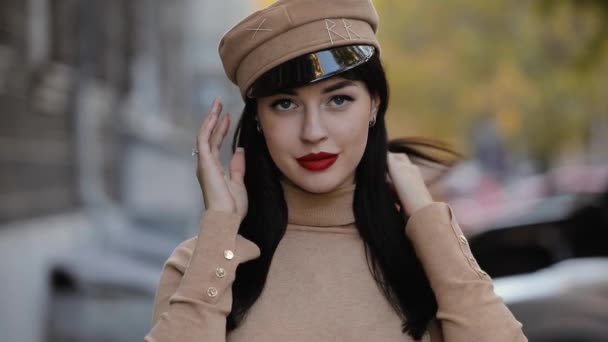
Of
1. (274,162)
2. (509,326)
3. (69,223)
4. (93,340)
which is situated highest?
(274,162)

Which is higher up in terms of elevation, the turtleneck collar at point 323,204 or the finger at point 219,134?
the finger at point 219,134

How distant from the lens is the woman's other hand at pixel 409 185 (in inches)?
96.3

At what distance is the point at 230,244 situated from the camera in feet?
7.66

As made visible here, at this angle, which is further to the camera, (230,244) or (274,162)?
(274,162)

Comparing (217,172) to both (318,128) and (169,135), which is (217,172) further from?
(169,135)

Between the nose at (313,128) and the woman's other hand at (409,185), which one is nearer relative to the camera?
the nose at (313,128)

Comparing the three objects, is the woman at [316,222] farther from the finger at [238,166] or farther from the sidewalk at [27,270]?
the sidewalk at [27,270]

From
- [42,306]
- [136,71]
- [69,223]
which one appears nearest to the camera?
[42,306]

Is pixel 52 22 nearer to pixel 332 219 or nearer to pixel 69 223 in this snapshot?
pixel 69 223

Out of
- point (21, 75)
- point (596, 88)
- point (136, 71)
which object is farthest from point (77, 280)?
point (596, 88)

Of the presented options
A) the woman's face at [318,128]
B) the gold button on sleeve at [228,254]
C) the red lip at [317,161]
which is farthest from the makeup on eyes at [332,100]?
the gold button on sleeve at [228,254]

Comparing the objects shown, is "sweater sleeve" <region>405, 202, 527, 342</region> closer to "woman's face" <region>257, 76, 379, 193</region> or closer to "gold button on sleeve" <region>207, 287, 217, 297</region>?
"woman's face" <region>257, 76, 379, 193</region>

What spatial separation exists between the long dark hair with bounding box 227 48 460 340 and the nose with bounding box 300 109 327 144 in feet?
0.43

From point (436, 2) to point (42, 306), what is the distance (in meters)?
11.9
